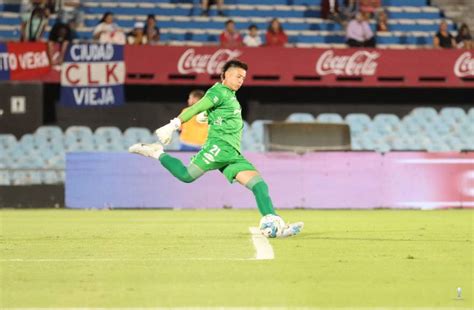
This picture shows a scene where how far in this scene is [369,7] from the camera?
25.1 meters

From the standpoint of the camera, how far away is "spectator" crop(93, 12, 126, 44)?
73.2 feet

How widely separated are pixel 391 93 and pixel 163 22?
6.06 metres

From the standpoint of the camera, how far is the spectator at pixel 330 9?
80.8ft

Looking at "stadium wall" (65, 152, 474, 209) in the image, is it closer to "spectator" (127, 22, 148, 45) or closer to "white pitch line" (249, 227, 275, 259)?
"spectator" (127, 22, 148, 45)

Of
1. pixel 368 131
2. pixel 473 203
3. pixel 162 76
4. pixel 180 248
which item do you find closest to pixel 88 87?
pixel 162 76

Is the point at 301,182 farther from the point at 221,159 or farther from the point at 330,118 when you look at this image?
the point at 221,159

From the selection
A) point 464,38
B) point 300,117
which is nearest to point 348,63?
point 300,117

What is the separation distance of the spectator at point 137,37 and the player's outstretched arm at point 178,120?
12.0m

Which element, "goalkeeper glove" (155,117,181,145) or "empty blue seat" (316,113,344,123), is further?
"empty blue seat" (316,113,344,123)

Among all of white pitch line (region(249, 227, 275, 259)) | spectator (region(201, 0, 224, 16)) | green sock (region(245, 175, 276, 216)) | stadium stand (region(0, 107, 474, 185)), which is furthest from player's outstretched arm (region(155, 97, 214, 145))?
spectator (region(201, 0, 224, 16))

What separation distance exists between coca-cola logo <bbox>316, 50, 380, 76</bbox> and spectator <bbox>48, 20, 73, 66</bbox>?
5791 millimetres

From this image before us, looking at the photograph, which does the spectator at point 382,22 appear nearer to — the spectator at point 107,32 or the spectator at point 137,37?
the spectator at point 137,37

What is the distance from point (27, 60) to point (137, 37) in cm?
253

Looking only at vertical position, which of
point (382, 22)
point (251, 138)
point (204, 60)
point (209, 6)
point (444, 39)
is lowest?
point (251, 138)
